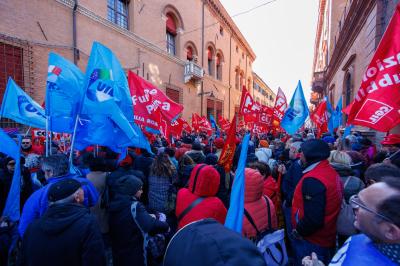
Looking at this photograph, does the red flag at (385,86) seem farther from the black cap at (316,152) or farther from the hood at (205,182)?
the hood at (205,182)

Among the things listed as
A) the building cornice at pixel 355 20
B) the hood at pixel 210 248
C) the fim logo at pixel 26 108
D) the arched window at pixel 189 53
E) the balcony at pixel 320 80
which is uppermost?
the arched window at pixel 189 53

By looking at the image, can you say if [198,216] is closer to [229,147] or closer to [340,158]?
[229,147]

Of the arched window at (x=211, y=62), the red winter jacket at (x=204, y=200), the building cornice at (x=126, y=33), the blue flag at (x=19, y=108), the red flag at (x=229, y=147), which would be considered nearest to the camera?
the red winter jacket at (x=204, y=200)

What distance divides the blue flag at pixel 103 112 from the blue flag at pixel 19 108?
5.08 feet

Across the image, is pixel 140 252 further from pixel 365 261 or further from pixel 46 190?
pixel 365 261

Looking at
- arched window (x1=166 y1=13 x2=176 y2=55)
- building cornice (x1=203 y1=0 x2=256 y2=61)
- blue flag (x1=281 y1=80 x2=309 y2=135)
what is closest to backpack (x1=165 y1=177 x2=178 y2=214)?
blue flag (x1=281 y1=80 x2=309 y2=135)

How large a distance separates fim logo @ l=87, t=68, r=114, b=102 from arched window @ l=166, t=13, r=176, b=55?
1457 centimetres

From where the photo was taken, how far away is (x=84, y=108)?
3.15 m

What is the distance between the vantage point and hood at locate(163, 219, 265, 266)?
763 millimetres

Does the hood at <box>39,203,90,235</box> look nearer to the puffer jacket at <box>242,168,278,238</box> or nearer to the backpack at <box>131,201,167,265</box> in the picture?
the backpack at <box>131,201,167,265</box>

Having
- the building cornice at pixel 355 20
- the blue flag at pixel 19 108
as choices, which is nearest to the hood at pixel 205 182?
the blue flag at pixel 19 108

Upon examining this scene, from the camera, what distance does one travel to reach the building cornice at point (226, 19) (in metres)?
22.4

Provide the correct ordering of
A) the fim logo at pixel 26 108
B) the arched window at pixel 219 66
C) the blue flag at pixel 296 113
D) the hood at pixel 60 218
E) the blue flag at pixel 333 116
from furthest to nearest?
the arched window at pixel 219 66 → the blue flag at pixel 333 116 → the blue flag at pixel 296 113 → the fim logo at pixel 26 108 → the hood at pixel 60 218

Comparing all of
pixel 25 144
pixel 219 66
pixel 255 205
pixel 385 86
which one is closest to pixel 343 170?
pixel 385 86
